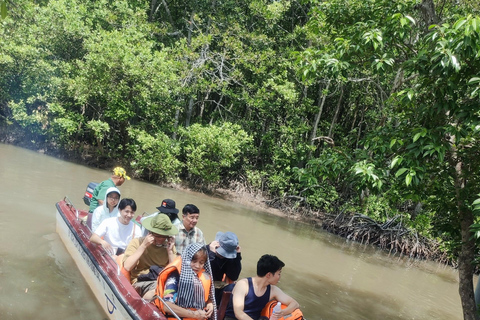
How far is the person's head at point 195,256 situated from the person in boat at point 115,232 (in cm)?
173

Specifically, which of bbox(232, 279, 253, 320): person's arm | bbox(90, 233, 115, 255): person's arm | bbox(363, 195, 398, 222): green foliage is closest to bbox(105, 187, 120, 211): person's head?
bbox(90, 233, 115, 255): person's arm

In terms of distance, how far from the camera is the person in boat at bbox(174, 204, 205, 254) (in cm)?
486

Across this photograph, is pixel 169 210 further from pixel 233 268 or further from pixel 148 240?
pixel 233 268

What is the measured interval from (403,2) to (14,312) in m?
5.67

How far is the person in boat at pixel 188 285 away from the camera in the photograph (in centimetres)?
360

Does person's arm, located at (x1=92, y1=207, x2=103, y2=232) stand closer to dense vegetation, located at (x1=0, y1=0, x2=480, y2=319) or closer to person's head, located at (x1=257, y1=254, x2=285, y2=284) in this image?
person's head, located at (x1=257, y1=254, x2=285, y2=284)

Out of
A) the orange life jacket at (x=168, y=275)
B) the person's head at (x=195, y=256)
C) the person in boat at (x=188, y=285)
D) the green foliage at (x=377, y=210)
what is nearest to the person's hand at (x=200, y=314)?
the person in boat at (x=188, y=285)

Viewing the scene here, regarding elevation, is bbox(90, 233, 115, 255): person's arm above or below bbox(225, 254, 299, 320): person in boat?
below

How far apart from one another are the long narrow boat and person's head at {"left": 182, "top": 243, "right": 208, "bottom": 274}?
0.60m

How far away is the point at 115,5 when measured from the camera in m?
17.6

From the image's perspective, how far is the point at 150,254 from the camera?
14.8ft

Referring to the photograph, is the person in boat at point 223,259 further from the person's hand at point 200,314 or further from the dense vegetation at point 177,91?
the dense vegetation at point 177,91

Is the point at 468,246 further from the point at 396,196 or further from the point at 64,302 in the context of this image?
the point at 64,302

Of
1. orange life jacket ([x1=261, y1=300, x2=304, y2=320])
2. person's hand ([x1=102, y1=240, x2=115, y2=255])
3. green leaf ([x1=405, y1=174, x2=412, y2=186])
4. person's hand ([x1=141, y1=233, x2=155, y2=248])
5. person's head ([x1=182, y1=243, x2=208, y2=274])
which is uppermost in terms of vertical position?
green leaf ([x1=405, y1=174, x2=412, y2=186])
